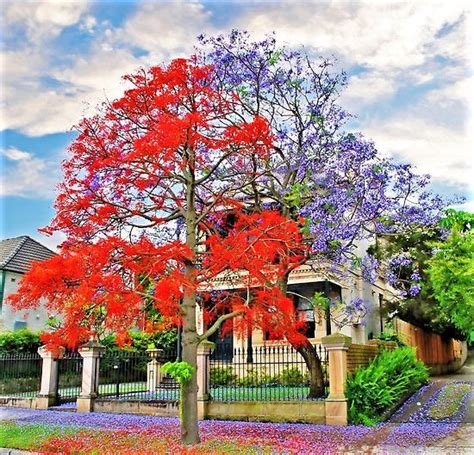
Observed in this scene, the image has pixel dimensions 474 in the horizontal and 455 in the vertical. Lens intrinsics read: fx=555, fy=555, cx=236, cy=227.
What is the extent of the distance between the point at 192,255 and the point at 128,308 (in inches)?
66.0

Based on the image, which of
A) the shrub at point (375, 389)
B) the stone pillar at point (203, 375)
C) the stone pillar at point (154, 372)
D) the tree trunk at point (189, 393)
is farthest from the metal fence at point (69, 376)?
the shrub at point (375, 389)

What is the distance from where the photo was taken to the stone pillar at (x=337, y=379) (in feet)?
40.7

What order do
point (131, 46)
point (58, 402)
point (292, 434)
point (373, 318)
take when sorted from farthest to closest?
point (373, 318)
point (58, 402)
point (292, 434)
point (131, 46)

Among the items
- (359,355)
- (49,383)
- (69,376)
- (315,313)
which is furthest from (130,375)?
(359,355)

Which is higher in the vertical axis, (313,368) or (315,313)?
(315,313)

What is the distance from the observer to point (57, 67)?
1117 cm

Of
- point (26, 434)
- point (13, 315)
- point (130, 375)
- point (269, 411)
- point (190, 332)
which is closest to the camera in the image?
point (190, 332)

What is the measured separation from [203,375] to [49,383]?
18.4 feet

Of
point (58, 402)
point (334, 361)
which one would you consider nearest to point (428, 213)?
point (334, 361)

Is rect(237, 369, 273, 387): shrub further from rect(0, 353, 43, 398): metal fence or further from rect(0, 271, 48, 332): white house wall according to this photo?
rect(0, 271, 48, 332): white house wall

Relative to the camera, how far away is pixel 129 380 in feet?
69.5

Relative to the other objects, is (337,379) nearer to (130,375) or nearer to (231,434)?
(231,434)

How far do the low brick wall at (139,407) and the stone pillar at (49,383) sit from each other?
184cm

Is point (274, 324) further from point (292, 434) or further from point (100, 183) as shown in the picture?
point (100, 183)
